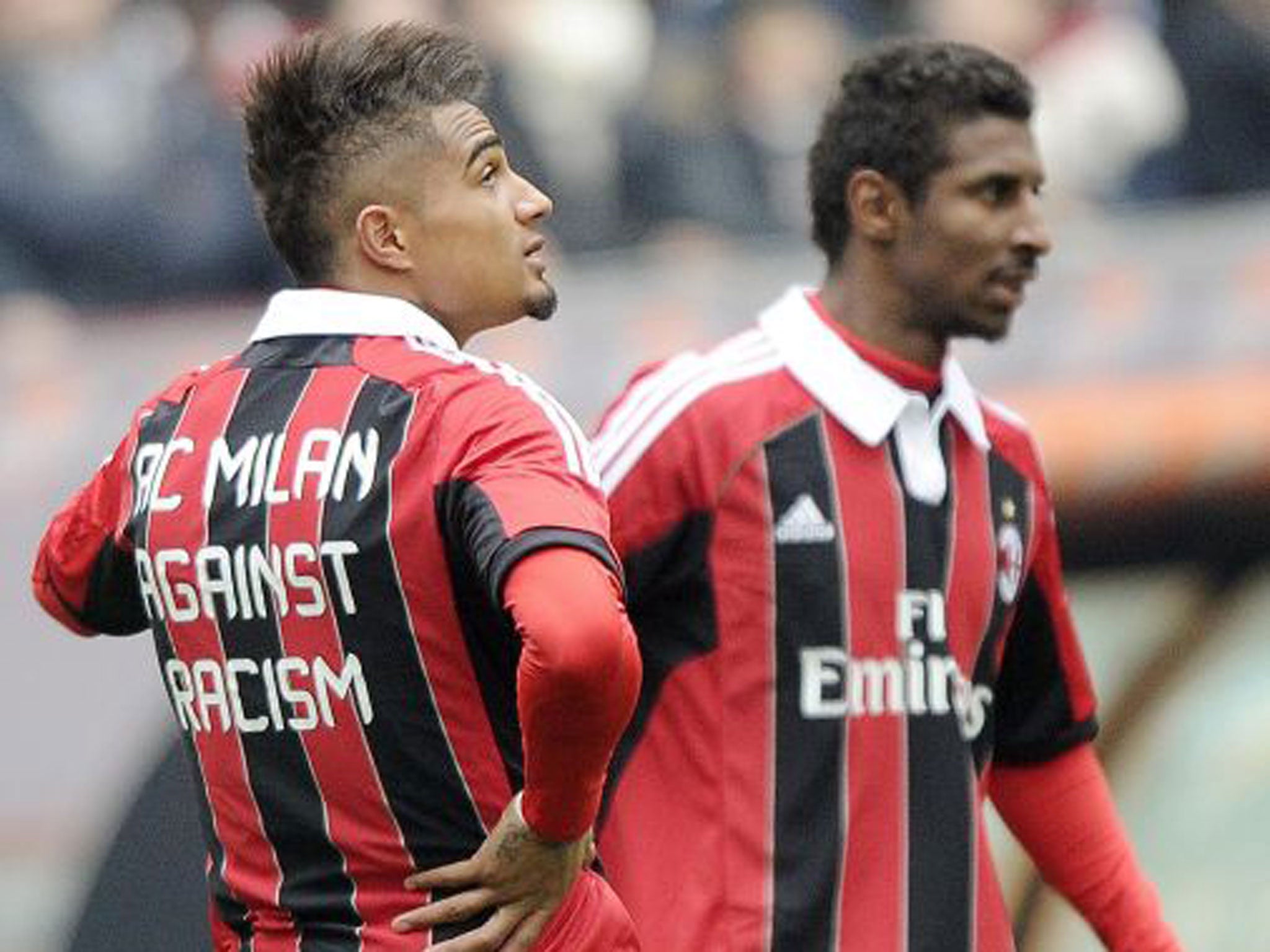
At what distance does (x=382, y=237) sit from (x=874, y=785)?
1.11 meters

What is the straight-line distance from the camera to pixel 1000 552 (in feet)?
15.4

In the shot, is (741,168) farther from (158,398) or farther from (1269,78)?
(158,398)

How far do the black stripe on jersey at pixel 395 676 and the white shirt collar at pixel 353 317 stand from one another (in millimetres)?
103

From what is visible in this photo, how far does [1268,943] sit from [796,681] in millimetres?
2637

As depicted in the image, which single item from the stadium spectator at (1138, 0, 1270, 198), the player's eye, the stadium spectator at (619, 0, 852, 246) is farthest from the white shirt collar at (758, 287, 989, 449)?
the stadium spectator at (1138, 0, 1270, 198)

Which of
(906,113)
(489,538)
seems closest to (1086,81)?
(906,113)

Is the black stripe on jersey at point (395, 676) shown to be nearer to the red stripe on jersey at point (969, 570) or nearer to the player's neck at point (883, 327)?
the red stripe on jersey at point (969, 570)

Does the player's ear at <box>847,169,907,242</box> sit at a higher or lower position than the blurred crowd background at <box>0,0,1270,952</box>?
higher

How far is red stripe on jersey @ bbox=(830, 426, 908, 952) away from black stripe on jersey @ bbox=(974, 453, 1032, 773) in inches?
6.7

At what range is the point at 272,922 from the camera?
3.84 metres

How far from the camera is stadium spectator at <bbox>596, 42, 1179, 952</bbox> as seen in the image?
4.52 meters

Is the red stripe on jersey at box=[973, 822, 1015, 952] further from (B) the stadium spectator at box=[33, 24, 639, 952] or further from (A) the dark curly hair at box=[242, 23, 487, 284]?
(A) the dark curly hair at box=[242, 23, 487, 284]

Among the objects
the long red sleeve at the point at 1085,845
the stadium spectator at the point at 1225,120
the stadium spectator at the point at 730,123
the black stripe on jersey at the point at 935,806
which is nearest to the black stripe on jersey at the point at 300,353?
the black stripe on jersey at the point at 935,806

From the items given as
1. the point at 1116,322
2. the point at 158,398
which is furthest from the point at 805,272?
the point at 158,398
